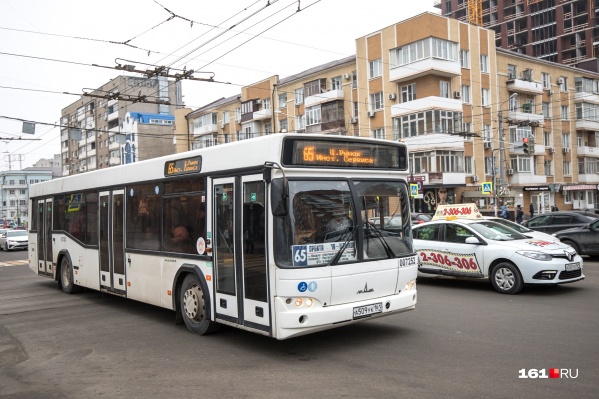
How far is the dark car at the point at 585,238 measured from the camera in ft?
54.7

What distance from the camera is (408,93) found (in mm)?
42469

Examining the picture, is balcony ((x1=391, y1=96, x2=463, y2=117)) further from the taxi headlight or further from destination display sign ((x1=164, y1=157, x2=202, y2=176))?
destination display sign ((x1=164, y1=157, x2=202, y2=176))

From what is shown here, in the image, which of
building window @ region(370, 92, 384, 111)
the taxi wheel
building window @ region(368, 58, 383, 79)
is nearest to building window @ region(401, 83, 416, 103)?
building window @ region(370, 92, 384, 111)

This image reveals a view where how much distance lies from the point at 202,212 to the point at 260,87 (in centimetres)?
5156

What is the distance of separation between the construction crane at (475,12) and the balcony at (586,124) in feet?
111

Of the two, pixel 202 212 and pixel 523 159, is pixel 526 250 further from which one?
pixel 523 159

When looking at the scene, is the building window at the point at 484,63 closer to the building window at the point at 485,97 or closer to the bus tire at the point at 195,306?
the building window at the point at 485,97

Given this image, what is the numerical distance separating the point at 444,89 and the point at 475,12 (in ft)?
165

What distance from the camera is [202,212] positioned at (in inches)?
314

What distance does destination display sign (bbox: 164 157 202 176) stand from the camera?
8.17 meters

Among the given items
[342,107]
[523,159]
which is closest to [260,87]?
[342,107]

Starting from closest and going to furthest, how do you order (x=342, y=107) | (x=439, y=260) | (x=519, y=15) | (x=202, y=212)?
(x=202, y=212), (x=439, y=260), (x=342, y=107), (x=519, y=15)

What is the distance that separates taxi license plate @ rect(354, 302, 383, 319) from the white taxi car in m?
4.91

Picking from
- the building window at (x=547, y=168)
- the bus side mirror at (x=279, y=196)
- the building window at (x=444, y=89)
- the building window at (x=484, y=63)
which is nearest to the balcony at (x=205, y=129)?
the building window at (x=444, y=89)
